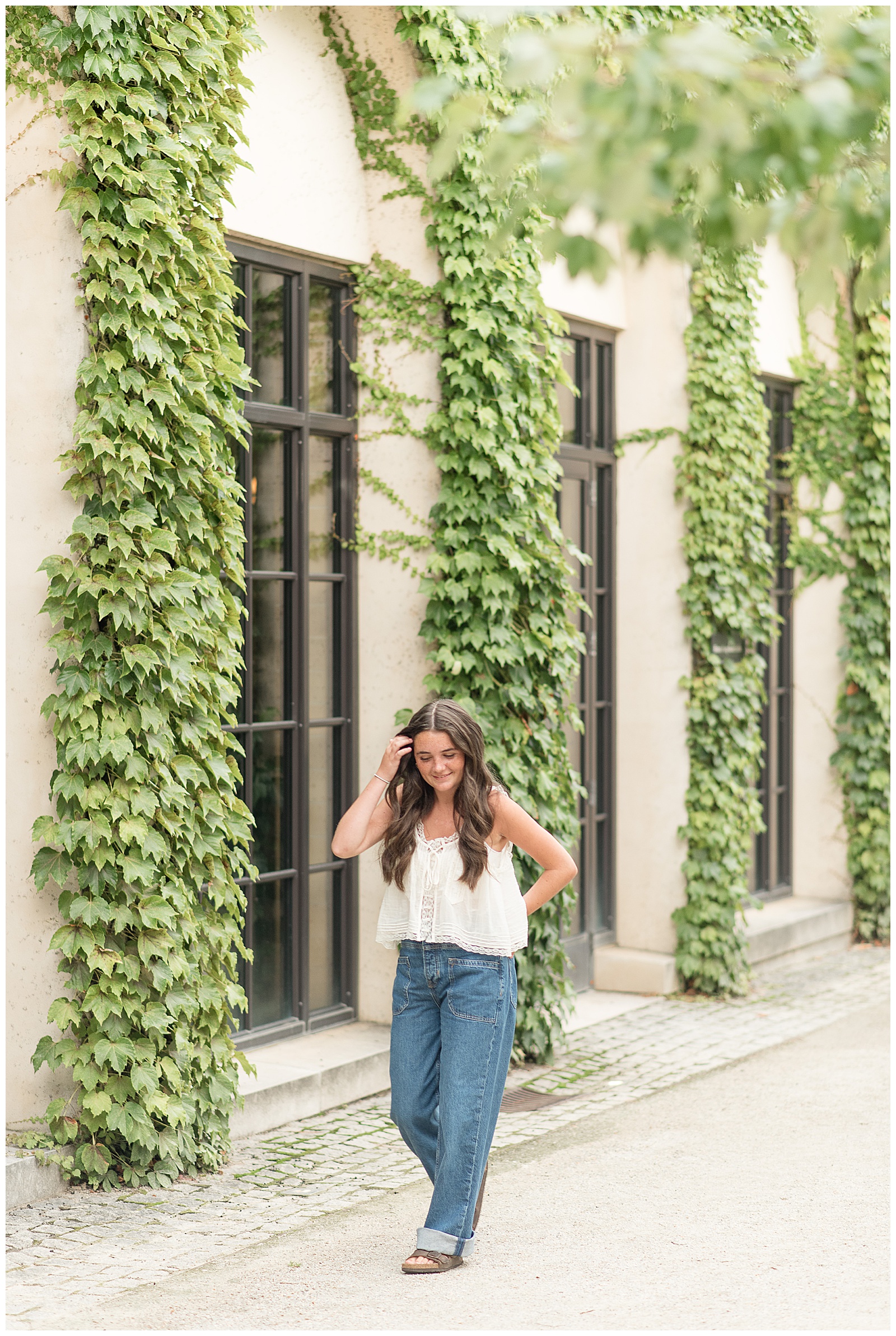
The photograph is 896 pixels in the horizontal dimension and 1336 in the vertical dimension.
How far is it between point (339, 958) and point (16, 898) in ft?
7.76

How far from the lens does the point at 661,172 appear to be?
2.29 m

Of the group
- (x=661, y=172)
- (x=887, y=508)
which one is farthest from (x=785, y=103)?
(x=887, y=508)

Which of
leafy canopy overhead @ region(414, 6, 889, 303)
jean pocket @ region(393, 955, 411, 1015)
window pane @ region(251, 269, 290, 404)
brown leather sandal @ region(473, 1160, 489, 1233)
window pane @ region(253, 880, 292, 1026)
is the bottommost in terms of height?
brown leather sandal @ region(473, 1160, 489, 1233)

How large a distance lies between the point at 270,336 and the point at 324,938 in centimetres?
282

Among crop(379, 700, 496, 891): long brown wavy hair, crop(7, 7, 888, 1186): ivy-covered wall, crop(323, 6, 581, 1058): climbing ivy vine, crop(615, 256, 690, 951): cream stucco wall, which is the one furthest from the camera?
crop(615, 256, 690, 951): cream stucco wall

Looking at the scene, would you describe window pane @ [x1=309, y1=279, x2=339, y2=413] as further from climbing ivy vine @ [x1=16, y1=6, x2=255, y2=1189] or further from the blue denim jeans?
the blue denim jeans

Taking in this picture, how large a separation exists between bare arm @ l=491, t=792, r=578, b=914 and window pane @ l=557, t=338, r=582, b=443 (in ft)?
14.9

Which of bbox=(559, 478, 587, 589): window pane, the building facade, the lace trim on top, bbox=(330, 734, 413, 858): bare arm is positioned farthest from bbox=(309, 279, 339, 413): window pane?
the lace trim on top

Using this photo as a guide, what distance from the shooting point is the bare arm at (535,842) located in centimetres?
479

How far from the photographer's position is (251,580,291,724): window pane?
697 centimetres

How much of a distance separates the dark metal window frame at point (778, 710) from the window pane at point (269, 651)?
16.2 ft

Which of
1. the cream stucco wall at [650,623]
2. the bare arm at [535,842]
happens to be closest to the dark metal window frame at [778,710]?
the cream stucco wall at [650,623]

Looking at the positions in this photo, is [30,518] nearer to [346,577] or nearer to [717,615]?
[346,577]

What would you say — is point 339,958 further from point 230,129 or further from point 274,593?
point 230,129
